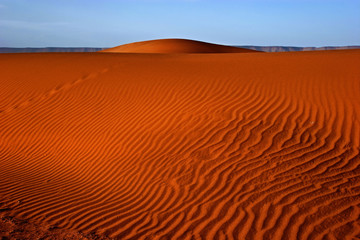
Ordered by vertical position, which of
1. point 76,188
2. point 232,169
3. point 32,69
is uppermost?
point 32,69

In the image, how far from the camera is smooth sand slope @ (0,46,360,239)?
172 inches

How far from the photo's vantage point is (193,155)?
19.5ft

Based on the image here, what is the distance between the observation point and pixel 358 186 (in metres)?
4.65

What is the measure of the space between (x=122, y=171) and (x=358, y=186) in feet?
13.3

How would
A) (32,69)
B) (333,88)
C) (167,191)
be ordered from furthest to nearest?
(32,69) < (333,88) < (167,191)

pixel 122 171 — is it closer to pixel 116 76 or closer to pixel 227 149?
pixel 227 149

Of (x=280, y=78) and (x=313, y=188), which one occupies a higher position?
(x=280, y=78)

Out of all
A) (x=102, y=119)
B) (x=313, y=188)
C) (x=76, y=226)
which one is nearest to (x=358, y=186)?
(x=313, y=188)

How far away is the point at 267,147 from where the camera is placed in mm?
5738

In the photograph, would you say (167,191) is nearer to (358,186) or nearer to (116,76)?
(358,186)

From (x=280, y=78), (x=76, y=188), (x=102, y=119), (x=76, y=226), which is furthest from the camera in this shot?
(x=280, y=78)

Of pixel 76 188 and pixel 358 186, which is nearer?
pixel 358 186

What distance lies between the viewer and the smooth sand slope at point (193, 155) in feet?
14.3

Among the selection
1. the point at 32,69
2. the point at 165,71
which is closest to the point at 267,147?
the point at 165,71
